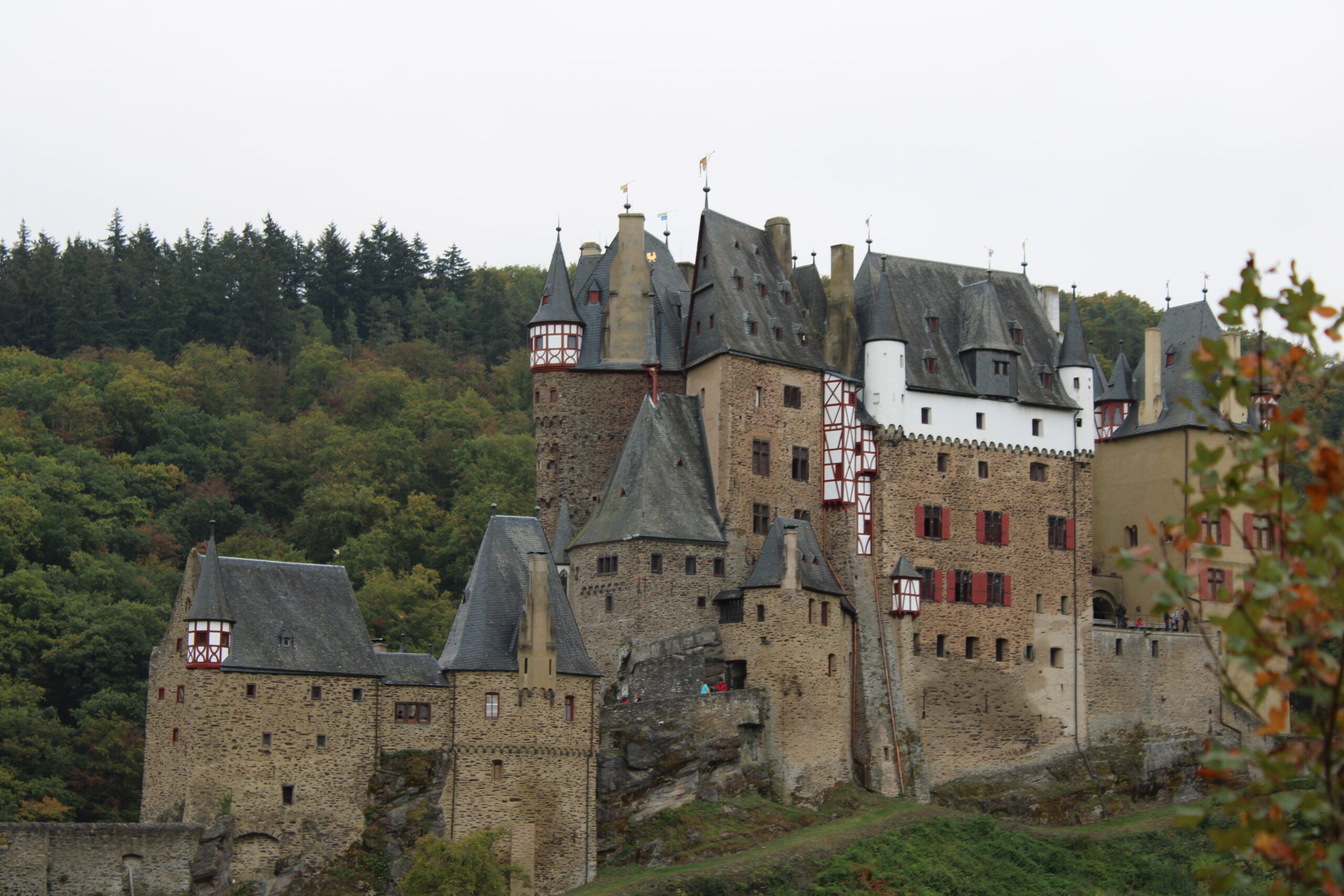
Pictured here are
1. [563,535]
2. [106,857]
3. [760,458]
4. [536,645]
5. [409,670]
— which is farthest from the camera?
[563,535]

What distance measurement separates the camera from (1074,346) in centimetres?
5972

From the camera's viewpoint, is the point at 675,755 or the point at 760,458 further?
the point at 760,458

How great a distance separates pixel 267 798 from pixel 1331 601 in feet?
121

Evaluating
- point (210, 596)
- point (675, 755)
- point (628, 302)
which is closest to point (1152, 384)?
point (628, 302)

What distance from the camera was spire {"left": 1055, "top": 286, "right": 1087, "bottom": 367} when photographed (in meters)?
59.4

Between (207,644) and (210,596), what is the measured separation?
1.23 metres

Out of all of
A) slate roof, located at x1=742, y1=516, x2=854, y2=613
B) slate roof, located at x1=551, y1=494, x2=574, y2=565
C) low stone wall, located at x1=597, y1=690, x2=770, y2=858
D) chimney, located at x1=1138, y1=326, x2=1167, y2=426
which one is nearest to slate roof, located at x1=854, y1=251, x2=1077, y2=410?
chimney, located at x1=1138, y1=326, x2=1167, y2=426

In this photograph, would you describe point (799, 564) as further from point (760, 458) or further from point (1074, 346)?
point (1074, 346)

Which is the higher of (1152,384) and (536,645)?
(1152,384)

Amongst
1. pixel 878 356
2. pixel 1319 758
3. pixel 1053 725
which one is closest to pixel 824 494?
pixel 878 356

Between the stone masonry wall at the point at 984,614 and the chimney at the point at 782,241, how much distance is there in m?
6.95

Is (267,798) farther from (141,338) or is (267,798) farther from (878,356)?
(141,338)

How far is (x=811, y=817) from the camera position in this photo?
49.0 metres

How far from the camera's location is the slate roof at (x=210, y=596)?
146 feet
